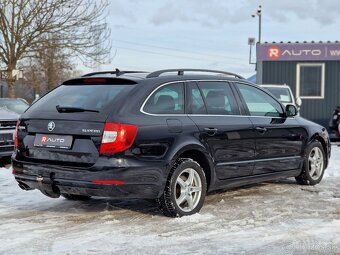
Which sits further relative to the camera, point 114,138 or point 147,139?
point 147,139

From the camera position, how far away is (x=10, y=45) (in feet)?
73.5

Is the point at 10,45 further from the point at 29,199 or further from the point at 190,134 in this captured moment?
the point at 190,134

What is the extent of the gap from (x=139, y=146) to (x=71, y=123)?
2.34ft

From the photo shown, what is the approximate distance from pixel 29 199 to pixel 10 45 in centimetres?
1691

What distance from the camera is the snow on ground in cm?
458

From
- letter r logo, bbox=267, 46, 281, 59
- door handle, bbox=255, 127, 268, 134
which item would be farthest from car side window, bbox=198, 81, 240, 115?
letter r logo, bbox=267, 46, 281, 59

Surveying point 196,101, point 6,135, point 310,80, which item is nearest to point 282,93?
point 310,80

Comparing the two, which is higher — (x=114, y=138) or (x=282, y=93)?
(x=282, y=93)

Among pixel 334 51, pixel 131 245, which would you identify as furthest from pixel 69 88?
pixel 334 51

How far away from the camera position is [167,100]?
18.9 feet

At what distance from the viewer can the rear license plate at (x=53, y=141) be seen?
17.5 feet

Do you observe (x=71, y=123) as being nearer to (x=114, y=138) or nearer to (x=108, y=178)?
(x=114, y=138)

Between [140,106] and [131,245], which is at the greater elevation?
[140,106]

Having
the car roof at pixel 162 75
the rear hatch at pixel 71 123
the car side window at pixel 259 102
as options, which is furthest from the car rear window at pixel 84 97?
the car side window at pixel 259 102
